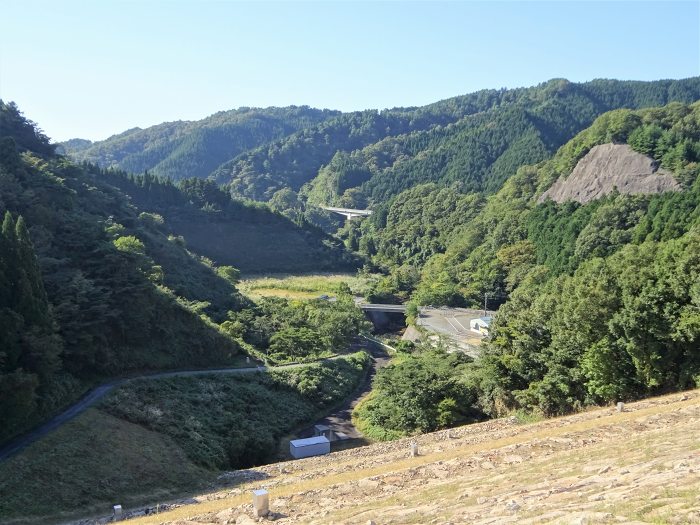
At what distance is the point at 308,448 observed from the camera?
26047 millimetres

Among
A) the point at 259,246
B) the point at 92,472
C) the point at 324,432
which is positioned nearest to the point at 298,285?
the point at 259,246

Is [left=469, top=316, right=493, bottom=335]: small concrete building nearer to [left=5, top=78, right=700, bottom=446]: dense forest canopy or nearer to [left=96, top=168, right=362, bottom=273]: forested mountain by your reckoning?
[left=5, top=78, right=700, bottom=446]: dense forest canopy

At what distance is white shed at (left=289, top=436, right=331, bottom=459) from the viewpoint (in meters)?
26.0

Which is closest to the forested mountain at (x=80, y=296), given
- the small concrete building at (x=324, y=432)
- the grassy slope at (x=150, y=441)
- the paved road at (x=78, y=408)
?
the paved road at (x=78, y=408)

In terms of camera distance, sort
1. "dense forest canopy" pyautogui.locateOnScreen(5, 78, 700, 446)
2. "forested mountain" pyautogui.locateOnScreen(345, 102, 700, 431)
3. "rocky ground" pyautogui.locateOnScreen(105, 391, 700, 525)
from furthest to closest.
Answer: "dense forest canopy" pyautogui.locateOnScreen(5, 78, 700, 446) < "forested mountain" pyautogui.locateOnScreen(345, 102, 700, 431) < "rocky ground" pyautogui.locateOnScreen(105, 391, 700, 525)

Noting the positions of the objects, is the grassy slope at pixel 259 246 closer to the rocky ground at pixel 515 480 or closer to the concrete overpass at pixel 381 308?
the concrete overpass at pixel 381 308

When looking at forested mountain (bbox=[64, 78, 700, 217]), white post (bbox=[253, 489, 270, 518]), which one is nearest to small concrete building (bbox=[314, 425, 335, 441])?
white post (bbox=[253, 489, 270, 518])

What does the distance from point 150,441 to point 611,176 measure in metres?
57.7

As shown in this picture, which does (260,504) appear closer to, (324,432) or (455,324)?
(324,432)

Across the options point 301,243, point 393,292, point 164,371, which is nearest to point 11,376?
point 164,371

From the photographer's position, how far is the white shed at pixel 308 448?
85.1ft

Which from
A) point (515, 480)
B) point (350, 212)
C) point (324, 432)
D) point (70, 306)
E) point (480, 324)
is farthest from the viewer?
point (350, 212)

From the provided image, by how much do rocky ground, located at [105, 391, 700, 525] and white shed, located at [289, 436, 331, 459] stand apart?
17.4ft

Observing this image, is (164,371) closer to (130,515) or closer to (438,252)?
(130,515)
